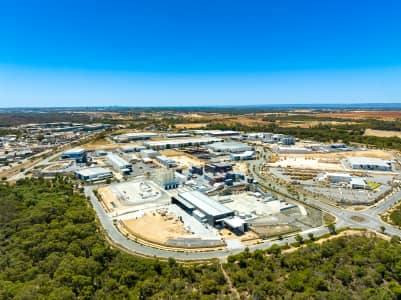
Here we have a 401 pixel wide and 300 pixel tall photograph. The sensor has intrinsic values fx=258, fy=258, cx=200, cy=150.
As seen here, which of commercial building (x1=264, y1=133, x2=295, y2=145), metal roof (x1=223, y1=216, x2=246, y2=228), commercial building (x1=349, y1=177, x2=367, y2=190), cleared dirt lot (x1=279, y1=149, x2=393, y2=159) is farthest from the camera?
commercial building (x1=264, y1=133, x2=295, y2=145)

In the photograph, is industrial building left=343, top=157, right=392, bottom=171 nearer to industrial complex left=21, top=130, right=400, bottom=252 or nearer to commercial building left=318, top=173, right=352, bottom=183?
industrial complex left=21, top=130, right=400, bottom=252

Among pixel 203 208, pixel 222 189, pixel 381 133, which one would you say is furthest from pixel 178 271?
pixel 381 133

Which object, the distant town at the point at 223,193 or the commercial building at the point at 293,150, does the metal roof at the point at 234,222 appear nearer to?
the distant town at the point at 223,193

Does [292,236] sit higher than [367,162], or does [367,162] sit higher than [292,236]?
[367,162]

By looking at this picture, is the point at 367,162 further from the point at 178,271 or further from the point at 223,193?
the point at 178,271

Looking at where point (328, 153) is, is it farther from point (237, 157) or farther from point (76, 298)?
point (76, 298)

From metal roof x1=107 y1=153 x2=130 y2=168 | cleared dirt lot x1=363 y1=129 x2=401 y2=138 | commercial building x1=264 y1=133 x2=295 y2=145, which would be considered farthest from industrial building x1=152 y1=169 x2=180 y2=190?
cleared dirt lot x1=363 y1=129 x2=401 y2=138

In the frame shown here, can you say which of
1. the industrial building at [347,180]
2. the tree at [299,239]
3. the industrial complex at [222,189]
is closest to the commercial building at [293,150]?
the industrial complex at [222,189]
